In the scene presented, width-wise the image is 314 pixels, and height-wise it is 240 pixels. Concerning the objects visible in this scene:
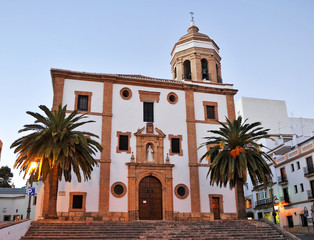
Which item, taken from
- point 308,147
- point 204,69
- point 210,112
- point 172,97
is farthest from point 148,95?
point 308,147

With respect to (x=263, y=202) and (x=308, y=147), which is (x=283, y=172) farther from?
(x=263, y=202)

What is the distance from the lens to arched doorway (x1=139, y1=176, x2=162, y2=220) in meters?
25.0

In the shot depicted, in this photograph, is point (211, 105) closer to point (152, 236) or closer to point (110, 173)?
point (110, 173)

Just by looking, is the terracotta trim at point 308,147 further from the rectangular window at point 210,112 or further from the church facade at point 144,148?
the rectangular window at point 210,112

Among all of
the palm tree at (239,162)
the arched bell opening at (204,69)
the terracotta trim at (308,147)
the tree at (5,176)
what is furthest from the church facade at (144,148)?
the tree at (5,176)

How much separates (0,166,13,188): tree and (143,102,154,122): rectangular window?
144ft

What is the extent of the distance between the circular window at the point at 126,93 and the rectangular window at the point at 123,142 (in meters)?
3.36

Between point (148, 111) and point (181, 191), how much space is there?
7.04 metres

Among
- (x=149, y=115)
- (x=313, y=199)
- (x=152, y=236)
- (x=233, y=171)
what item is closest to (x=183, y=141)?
(x=149, y=115)

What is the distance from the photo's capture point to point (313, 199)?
3303cm

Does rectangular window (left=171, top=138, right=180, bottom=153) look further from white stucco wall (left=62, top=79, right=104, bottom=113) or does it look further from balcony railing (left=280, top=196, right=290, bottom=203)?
balcony railing (left=280, top=196, right=290, bottom=203)

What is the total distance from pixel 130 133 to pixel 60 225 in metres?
9.63

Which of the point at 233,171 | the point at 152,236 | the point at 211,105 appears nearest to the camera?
the point at 152,236

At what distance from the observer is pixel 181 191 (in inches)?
1022
